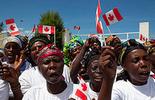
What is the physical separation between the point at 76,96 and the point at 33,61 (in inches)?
74.6

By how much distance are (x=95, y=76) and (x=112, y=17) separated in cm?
94

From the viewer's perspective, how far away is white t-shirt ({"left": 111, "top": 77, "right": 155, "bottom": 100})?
3.20 metres

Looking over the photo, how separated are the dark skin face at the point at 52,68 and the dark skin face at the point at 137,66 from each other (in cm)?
69

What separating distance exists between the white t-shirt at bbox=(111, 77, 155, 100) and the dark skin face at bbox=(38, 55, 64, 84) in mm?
603

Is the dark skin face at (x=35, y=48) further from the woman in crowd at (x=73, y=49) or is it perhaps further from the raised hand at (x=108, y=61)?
the raised hand at (x=108, y=61)

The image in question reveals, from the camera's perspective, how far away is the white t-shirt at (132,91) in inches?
126

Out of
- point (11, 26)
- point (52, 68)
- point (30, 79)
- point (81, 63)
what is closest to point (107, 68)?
point (52, 68)

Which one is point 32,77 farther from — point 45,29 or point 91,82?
point 45,29

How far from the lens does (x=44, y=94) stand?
3.47m

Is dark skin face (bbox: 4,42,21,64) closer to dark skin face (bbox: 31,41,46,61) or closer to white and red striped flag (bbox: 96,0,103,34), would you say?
dark skin face (bbox: 31,41,46,61)

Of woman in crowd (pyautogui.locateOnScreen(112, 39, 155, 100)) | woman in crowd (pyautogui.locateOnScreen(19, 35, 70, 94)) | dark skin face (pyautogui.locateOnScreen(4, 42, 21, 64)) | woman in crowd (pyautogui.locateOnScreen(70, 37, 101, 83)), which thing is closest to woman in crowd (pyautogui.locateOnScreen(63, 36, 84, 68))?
woman in crowd (pyautogui.locateOnScreen(70, 37, 101, 83))

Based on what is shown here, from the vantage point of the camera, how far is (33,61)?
5039 millimetres

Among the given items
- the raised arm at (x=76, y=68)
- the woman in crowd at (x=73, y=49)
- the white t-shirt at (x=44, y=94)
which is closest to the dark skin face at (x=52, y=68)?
the white t-shirt at (x=44, y=94)

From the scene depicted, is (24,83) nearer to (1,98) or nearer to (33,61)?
(1,98)
